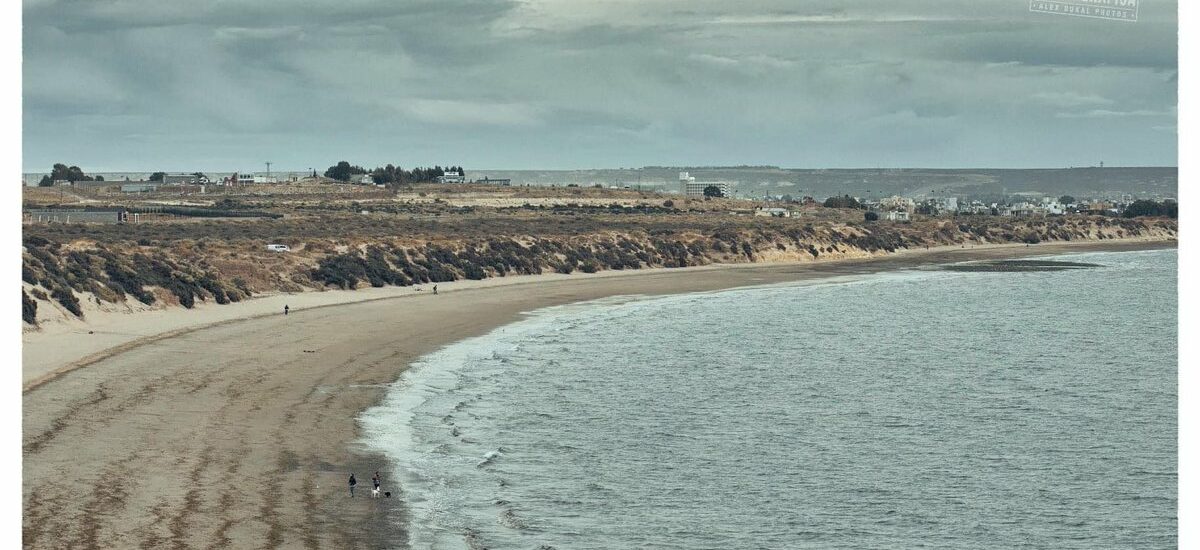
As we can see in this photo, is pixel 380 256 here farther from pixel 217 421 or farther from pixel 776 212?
pixel 776 212

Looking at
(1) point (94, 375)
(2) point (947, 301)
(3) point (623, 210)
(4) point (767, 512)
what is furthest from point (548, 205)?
(4) point (767, 512)

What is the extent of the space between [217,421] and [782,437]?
48.7ft

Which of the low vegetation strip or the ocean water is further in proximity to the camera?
the low vegetation strip

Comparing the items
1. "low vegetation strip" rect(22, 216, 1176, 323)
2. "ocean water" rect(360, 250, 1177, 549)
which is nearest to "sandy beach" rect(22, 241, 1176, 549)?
"ocean water" rect(360, 250, 1177, 549)

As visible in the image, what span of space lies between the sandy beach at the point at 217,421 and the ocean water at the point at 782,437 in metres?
1.54

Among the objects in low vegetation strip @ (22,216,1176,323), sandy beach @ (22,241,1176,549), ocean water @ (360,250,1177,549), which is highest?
low vegetation strip @ (22,216,1176,323)

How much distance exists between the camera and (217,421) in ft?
111

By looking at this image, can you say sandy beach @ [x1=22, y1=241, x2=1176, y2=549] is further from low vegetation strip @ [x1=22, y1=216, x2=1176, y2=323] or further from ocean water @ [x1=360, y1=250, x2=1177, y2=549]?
low vegetation strip @ [x1=22, y1=216, x2=1176, y2=323]

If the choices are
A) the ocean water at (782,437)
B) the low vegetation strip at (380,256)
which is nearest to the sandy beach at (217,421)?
the ocean water at (782,437)

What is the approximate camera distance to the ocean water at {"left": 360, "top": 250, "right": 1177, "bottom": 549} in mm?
25844

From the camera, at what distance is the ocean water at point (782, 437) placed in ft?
84.8

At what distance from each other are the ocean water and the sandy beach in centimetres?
154

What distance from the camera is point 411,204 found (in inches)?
7032
